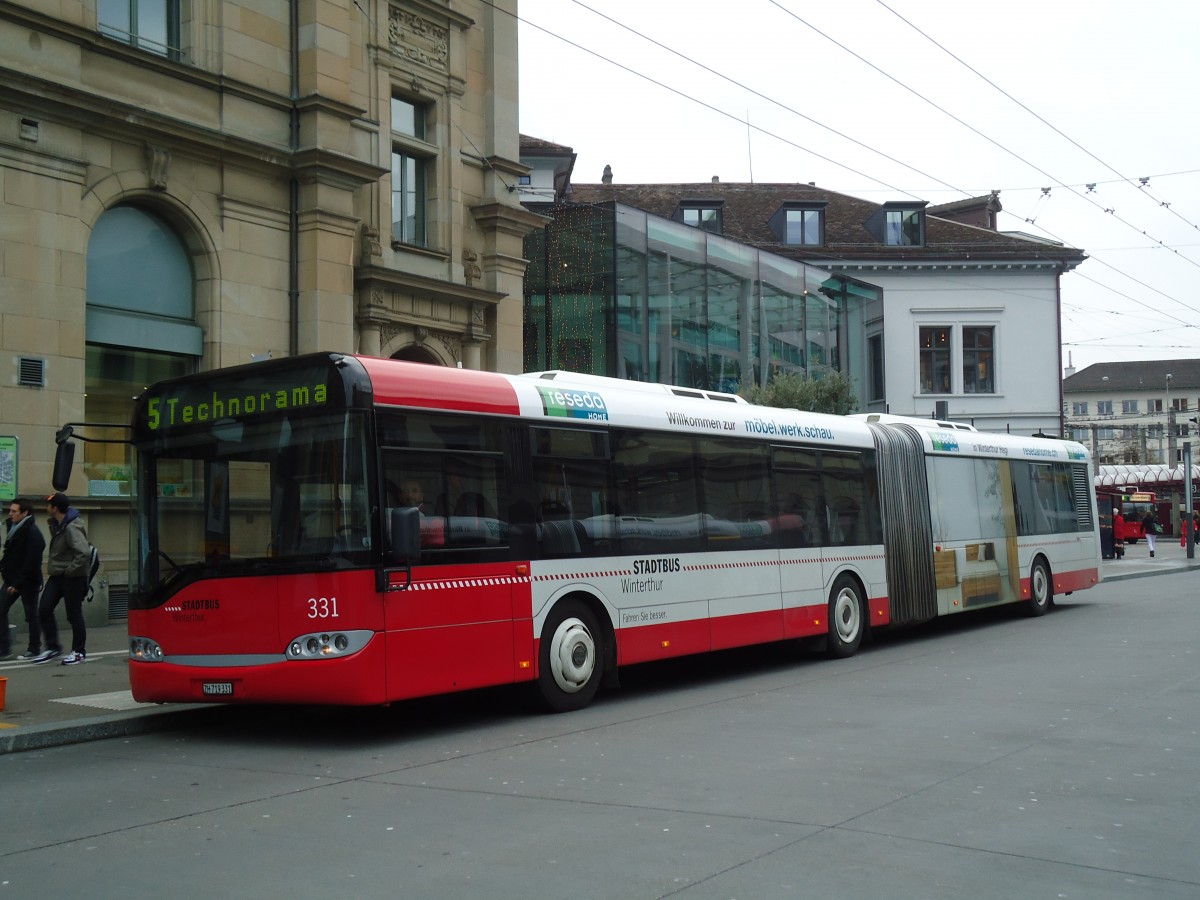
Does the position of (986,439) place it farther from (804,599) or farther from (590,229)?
(590,229)

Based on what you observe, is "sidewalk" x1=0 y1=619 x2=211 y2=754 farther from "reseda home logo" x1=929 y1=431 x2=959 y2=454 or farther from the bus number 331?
"reseda home logo" x1=929 y1=431 x2=959 y2=454

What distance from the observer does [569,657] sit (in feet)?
36.5

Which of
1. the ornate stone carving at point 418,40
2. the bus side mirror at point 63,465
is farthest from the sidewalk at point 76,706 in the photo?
the ornate stone carving at point 418,40

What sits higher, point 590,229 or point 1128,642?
point 590,229

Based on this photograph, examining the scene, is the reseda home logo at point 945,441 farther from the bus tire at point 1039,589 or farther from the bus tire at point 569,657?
the bus tire at point 569,657

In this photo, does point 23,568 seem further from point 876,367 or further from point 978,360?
point 978,360

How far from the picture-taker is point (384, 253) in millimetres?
21750

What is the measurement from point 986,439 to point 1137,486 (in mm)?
58177

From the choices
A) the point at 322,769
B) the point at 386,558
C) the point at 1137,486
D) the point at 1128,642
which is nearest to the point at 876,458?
the point at 1128,642

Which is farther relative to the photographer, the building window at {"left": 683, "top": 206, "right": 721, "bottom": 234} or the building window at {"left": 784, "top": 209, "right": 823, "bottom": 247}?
the building window at {"left": 784, "top": 209, "right": 823, "bottom": 247}

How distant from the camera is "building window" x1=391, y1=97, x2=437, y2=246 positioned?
22.6 m

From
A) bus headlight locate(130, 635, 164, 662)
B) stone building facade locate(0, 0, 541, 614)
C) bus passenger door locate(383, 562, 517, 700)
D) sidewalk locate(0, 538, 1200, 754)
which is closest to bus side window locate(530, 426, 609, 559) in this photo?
bus passenger door locate(383, 562, 517, 700)

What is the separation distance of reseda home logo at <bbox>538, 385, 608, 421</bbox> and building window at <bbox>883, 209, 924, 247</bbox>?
40.6 m

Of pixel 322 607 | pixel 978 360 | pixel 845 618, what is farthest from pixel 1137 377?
pixel 322 607
